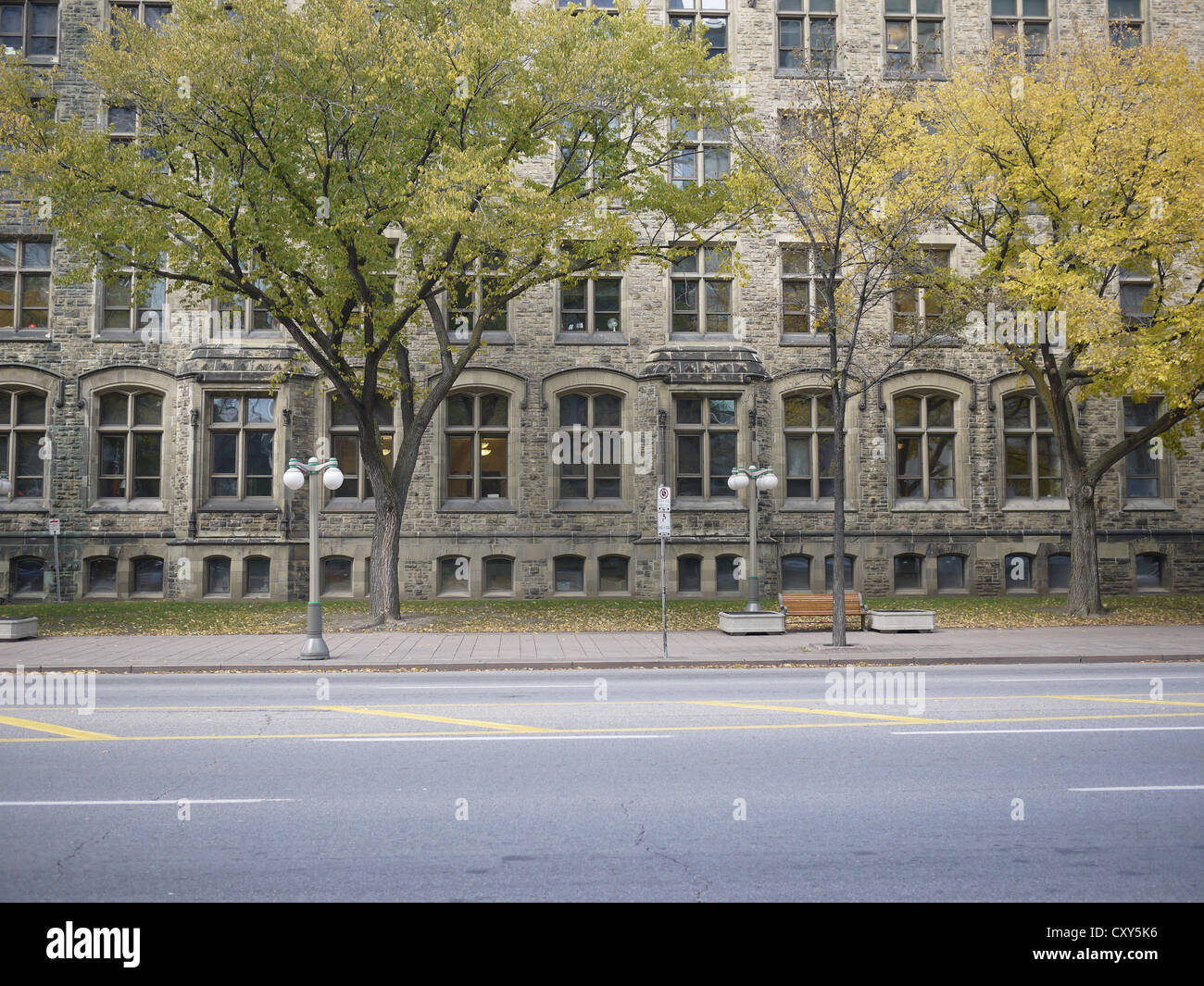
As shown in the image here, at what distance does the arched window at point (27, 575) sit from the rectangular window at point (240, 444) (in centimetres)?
514

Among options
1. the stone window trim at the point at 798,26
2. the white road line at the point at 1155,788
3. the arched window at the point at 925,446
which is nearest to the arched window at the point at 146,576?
the arched window at the point at 925,446

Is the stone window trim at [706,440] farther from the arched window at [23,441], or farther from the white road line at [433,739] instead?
the white road line at [433,739]

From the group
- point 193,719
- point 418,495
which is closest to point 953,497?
point 418,495

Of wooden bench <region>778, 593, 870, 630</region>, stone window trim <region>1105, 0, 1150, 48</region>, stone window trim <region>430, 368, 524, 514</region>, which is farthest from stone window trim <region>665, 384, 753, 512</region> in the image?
stone window trim <region>1105, 0, 1150, 48</region>

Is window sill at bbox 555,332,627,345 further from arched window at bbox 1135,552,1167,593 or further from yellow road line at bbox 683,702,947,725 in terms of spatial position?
yellow road line at bbox 683,702,947,725

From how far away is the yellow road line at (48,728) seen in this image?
9.16 m

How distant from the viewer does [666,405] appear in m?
27.0

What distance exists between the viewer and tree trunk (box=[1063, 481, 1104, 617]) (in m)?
21.9

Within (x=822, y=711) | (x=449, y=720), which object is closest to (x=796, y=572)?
(x=822, y=711)

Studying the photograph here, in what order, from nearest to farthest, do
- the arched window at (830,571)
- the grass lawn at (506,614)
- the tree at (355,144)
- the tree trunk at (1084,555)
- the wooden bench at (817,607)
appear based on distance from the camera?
the tree at (355,144)
the wooden bench at (817,607)
the grass lawn at (506,614)
the tree trunk at (1084,555)
the arched window at (830,571)

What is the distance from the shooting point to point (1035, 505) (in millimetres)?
28109

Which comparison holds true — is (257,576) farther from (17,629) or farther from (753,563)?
(753,563)

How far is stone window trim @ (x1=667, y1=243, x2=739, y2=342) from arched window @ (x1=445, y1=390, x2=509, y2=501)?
536 centimetres

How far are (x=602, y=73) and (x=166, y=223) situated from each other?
8600 millimetres
